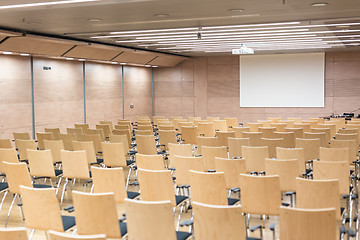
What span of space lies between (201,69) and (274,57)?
3.98m

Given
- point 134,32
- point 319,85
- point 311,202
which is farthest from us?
point 319,85

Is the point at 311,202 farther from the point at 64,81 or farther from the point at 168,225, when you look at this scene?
the point at 64,81

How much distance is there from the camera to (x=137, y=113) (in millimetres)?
23328

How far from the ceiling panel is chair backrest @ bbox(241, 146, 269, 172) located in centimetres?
967

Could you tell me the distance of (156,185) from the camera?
589 cm

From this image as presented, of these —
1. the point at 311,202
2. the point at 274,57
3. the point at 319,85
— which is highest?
the point at 274,57

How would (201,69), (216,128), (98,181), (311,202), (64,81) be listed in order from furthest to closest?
(201,69), (64,81), (216,128), (98,181), (311,202)

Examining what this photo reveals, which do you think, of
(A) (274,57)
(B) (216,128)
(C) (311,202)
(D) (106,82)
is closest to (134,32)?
(B) (216,128)

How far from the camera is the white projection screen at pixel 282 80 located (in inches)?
874

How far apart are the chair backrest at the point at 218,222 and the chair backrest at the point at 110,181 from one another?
203 centimetres

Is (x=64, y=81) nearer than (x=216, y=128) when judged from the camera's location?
No

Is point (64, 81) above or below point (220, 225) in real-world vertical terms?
above

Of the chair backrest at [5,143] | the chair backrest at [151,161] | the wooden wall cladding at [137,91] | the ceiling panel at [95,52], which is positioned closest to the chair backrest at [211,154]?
the chair backrest at [151,161]

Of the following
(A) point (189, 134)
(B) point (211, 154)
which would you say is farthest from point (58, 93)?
(B) point (211, 154)
